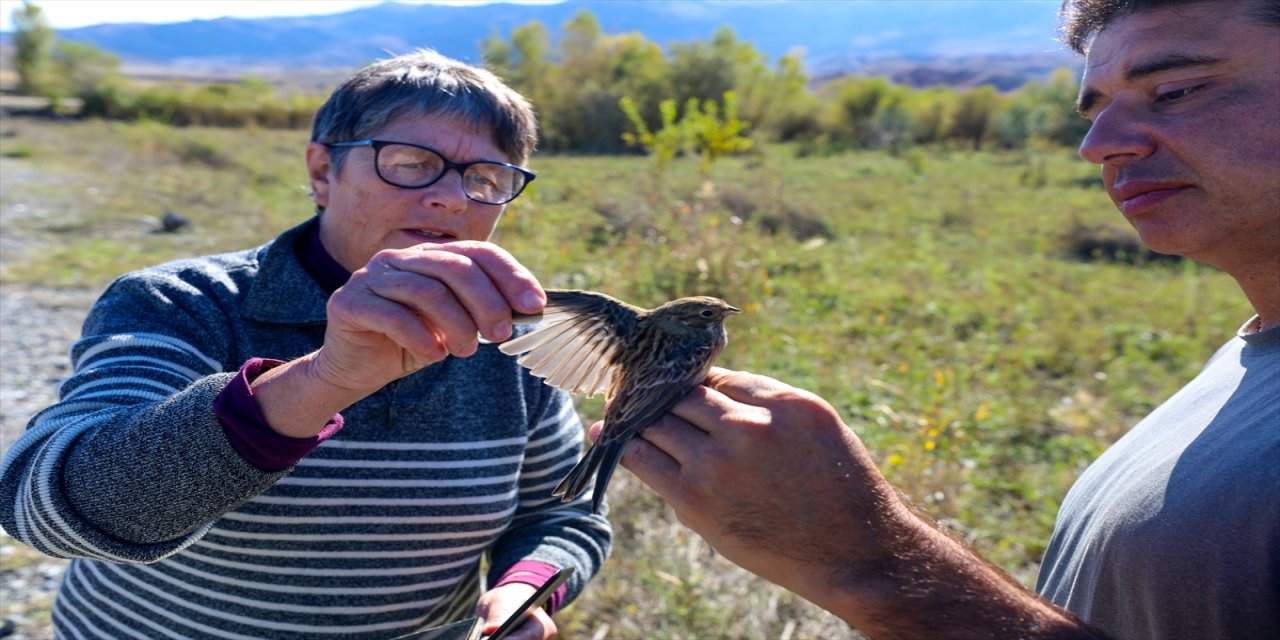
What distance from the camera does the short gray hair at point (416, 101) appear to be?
2229 mm

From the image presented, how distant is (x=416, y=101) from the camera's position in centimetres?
223

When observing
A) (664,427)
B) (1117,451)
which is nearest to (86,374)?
(664,427)

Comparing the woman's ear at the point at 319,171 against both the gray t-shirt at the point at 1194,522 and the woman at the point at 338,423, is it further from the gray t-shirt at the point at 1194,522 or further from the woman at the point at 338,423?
the gray t-shirt at the point at 1194,522

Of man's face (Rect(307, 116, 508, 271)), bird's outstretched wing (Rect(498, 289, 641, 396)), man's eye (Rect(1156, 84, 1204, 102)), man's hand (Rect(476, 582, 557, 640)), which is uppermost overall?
man's eye (Rect(1156, 84, 1204, 102))

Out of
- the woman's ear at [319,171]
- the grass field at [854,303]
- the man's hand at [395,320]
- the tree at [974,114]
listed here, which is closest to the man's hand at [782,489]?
the man's hand at [395,320]

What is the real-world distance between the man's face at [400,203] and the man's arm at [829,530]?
1127mm

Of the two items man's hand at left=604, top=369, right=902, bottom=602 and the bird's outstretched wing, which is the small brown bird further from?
man's hand at left=604, top=369, right=902, bottom=602

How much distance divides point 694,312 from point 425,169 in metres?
0.90

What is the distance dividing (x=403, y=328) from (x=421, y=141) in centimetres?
92

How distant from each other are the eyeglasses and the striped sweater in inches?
13.3

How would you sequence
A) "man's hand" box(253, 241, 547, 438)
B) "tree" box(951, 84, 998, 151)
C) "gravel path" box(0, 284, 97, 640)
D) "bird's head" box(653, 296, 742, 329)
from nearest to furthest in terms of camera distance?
"man's hand" box(253, 241, 547, 438) → "bird's head" box(653, 296, 742, 329) → "gravel path" box(0, 284, 97, 640) → "tree" box(951, 84, 998, 151)

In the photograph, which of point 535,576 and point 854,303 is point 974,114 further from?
point 535,576

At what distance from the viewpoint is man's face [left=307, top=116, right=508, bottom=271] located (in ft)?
7.07

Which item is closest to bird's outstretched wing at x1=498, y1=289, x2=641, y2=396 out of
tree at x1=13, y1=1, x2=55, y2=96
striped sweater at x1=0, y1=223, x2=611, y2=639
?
striped sweater at x1=0, y1=223, x2=611, y2=639
